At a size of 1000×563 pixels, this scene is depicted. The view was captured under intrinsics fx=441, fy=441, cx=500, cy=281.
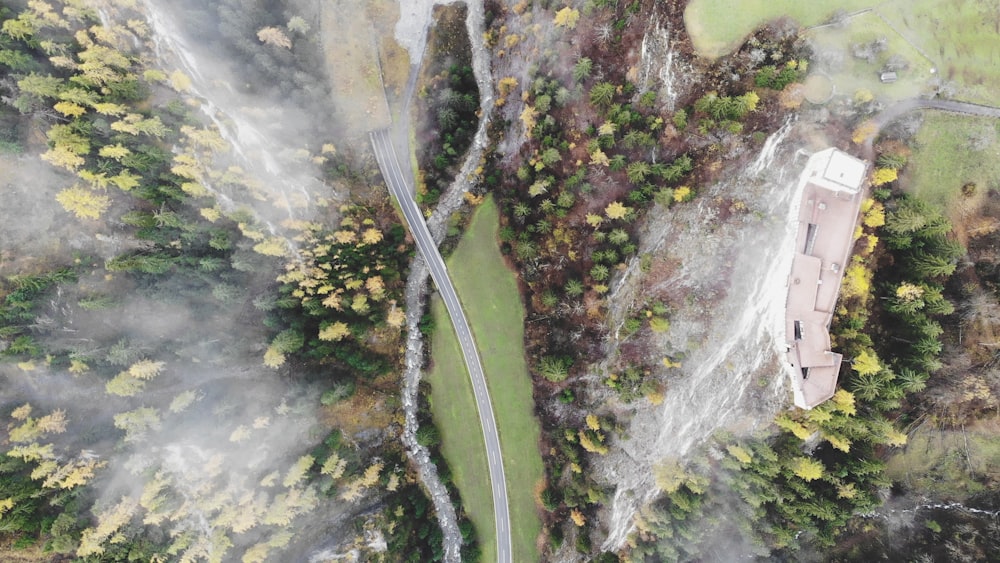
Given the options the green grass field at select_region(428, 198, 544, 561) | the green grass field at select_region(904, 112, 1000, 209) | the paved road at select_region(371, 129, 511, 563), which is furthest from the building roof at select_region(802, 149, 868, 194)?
the paved road at select_region(371, 129, 511, 563)

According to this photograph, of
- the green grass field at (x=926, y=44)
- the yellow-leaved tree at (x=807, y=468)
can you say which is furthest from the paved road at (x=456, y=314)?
the green grass field at (x=926, y=44)

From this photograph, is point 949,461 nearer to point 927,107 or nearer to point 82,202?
point 927,107

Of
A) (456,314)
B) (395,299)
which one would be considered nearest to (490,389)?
(456,314)

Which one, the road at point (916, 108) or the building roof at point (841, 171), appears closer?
the building roof at point (841, 171)

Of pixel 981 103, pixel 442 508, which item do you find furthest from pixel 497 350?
pixel 981 103

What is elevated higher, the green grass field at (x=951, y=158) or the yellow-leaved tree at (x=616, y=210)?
the yellow-leaved tree at (x=616, y=210)

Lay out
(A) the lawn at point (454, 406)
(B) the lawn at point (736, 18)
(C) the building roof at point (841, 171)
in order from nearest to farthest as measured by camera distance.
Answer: (C) the building roof at point (841, 171) < (B) the lawn at point (736, 18) < (A) the lawn at point (454, 406)

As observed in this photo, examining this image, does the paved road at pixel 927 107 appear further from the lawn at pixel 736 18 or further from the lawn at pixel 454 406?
the lawn at pixel 454 406

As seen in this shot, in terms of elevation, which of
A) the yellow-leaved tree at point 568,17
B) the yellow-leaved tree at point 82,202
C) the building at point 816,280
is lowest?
the building at point 816,280
